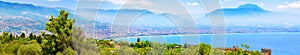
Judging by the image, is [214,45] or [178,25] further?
[178,25]

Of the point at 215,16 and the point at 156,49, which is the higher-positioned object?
the point at 215,16

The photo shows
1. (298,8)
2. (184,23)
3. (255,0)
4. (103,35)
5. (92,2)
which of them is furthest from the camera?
(255,0)

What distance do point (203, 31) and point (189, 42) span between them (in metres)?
0.35

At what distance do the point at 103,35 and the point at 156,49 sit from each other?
596mm

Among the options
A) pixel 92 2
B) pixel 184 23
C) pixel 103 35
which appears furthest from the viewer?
pixel 103 35

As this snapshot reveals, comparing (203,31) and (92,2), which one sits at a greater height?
(92,2)

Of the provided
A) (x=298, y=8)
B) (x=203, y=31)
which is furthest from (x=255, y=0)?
(x=203, y=31)

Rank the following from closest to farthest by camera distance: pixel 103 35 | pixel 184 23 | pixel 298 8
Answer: pixel 184 23 < pixel 103 35 < pixel 298 8

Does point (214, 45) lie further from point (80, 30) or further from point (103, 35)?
point (80, 30)

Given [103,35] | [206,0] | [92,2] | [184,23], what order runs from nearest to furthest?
[206,0] → [92,2] → [184,23] → [103,35]

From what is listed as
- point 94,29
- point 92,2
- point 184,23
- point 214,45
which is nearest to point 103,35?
point 94,29

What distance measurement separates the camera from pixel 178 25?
326 centimetres

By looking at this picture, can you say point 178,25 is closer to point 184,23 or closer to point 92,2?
point 184,23

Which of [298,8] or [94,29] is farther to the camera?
[298,8]
